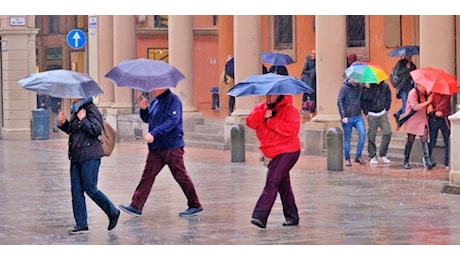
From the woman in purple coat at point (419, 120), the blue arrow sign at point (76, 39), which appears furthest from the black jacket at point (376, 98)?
the blue arrow sign at point (76, 39)

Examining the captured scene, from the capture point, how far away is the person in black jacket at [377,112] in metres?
19.8

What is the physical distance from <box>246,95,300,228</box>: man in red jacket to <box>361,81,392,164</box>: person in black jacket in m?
7.68

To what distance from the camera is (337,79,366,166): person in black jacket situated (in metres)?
19.8

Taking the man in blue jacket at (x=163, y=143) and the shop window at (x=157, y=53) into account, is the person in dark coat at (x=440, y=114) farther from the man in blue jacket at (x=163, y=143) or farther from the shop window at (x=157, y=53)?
Result: the shop window at (x=157, y=53)

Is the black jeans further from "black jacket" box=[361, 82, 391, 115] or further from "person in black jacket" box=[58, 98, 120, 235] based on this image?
"person in black jacket" box=[58, 98, 120, 235]

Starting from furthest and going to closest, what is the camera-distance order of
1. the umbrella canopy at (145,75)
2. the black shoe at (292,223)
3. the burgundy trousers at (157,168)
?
1. the burgundy trousers at (157,168)
2. the umbrella canopy at (145,75)
3. the black shoe at (292,223)

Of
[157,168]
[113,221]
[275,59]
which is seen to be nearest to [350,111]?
[275,59]

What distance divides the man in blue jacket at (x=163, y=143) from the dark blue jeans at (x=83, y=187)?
105cm

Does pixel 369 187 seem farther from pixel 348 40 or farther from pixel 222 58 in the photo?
pixel 222 58

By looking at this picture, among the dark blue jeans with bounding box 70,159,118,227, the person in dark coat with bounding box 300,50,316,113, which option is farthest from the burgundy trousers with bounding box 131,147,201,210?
the person in dark coat with bounding box 300,50,316,113

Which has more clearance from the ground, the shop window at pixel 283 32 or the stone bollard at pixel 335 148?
the shop window at pixel 283 32

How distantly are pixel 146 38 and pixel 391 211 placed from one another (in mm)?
30884

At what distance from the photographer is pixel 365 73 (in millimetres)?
19484

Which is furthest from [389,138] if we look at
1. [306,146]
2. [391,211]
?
[391,211]
